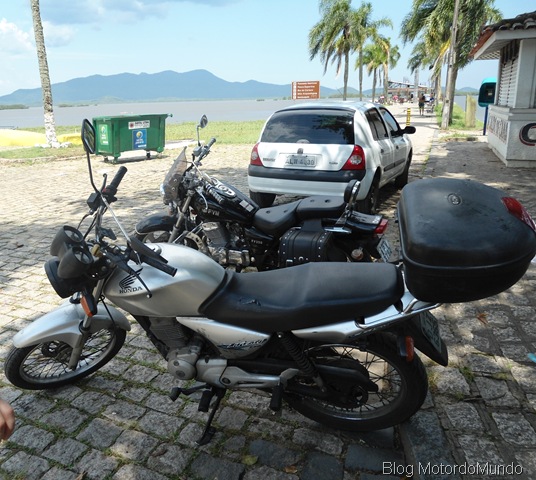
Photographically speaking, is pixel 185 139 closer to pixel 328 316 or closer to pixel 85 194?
pixel 85 194

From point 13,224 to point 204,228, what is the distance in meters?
4.39

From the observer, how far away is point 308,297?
2.26 meters

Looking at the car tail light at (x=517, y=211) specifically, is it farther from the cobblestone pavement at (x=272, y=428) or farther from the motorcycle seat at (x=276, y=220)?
the motorcycle seat at (x=276, y=220)

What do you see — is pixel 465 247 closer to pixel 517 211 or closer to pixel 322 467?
pixel 517 211

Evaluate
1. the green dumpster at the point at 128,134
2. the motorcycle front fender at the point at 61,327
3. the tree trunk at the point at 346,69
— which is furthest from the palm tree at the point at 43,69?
the tree trunk at the point at 346,69

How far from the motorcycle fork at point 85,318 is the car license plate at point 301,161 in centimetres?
390

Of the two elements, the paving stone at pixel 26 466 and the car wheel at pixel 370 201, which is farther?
the car wheel at pixel 370 201

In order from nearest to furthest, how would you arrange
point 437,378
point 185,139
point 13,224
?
point 437,378 → point 13,224 → point 185,139

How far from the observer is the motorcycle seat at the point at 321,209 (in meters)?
4.31

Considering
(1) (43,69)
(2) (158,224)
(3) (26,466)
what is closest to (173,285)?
(3) (26,466)

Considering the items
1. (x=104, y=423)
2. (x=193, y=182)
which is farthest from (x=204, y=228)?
(x=104, y=423)

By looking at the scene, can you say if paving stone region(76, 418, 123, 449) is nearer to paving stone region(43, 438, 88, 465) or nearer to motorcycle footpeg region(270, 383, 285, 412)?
paving stone region(43, 438, 88, 465)

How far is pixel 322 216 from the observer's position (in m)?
4.33

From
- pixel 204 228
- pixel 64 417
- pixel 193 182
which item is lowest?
pixel 64 417
